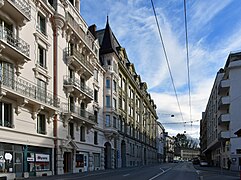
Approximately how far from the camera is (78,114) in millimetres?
39812

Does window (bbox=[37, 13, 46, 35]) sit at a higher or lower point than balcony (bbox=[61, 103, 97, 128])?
higher

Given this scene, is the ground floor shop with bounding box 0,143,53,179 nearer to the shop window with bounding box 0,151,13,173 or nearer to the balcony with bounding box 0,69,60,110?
the shop window with bounding box 0,151,13,173

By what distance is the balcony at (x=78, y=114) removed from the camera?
36594mm

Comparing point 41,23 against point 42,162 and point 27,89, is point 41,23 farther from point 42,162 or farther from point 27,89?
point 42,162

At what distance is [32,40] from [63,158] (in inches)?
500

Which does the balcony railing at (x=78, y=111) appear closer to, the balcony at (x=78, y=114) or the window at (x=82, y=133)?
the balcony at (x=78, y=114)

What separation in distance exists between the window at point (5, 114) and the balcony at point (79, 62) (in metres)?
12.2

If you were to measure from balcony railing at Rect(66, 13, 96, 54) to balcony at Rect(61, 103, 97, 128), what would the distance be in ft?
27.2

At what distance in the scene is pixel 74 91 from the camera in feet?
128

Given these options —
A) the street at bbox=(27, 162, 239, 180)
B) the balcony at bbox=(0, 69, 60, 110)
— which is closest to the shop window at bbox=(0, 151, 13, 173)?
the street at bbox=(27, 162, 239, 180)

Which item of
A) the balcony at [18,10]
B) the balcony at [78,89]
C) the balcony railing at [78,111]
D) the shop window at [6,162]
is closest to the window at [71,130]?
the balcony railing at [78,111]

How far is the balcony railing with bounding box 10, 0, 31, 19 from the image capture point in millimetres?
26631

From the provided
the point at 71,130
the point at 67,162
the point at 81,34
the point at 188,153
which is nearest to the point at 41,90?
the point at 71,130

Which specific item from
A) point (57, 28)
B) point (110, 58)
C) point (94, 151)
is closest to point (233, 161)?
point (94, 151)
